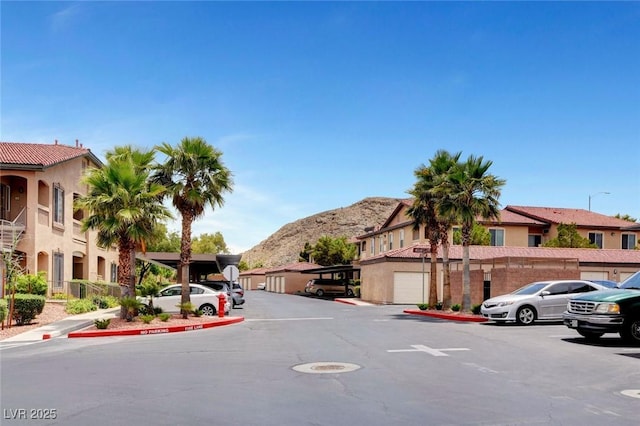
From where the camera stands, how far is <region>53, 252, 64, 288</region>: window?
31.7m

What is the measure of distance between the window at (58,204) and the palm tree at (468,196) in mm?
19303

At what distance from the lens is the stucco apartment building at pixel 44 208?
2894 centimetres

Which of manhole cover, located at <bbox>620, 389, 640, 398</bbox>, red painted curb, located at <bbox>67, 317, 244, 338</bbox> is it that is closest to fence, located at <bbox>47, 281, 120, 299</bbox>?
red painted curb, located at <bbox>67, 317, 244, 338</bbox>

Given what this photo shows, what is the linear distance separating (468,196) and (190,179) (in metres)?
11.8

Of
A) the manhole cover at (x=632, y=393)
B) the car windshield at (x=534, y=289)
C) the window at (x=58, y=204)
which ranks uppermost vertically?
the window at (x=58, y=204)

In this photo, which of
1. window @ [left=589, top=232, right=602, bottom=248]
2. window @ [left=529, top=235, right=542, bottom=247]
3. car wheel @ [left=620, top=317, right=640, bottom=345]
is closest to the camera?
car wheel @ [left=620, top=317, right=640, bottom=345]

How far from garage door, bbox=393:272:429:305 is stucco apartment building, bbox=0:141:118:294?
19.6 meters

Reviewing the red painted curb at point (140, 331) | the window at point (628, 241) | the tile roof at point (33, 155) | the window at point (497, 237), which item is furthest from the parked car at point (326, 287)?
the red painted curb at point (140, 331)

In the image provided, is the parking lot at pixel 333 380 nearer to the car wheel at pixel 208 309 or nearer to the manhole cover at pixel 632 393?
the manhole cover at pixel 632 393

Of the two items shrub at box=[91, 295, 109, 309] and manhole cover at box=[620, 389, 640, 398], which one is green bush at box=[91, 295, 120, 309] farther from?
manhole cover at box=[620, 389, 640, 398]

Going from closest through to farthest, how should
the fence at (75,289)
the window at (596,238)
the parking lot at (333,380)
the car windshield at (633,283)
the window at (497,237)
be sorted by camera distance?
the parking lot at (333,380)
the car windshield at (633,283)
the fence at (75,289)
the window at (497,237)
the window at (596,238)

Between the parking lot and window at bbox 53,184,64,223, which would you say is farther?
window at bbox 53,184,64,223

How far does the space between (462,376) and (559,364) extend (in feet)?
8.49

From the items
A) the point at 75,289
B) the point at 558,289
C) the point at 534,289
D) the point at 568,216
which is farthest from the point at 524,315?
the point at 568,216
